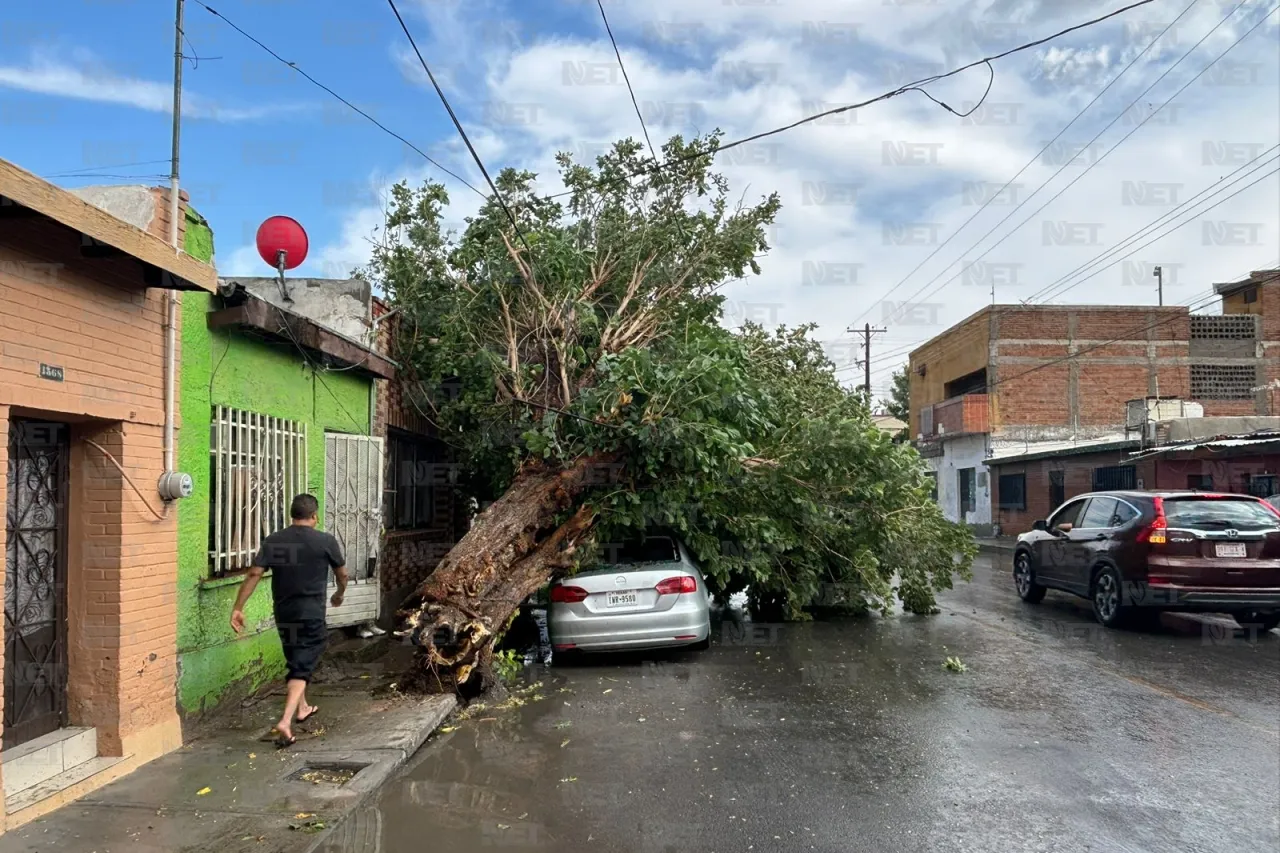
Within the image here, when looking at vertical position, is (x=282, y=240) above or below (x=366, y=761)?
above

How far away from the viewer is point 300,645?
580 cm

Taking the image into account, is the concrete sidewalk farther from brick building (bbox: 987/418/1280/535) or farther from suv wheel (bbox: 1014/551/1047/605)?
brick building (bbox: 987/418/1280/535)

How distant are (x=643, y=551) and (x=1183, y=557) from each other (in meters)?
5.83

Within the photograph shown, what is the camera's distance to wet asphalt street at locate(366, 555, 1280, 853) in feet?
14.3

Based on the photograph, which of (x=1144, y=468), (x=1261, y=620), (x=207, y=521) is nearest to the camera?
(x=207, y=521)

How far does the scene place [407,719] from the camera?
6.19 m

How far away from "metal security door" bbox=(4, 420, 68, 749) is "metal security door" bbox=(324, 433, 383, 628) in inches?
131

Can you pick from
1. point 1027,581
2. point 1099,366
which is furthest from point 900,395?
point 1027,581

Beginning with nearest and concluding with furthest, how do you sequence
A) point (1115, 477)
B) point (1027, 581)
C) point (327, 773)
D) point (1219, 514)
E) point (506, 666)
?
point (327, 773), point (506, 666), point (1219, 514), point (1027, 581), point (1115, 477)

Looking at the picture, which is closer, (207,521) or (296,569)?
(296,569)

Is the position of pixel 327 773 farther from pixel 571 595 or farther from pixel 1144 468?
pixel 1144 468

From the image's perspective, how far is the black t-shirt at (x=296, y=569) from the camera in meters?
5.80

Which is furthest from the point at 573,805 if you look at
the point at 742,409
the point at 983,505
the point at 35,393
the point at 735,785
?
the point at 983,505

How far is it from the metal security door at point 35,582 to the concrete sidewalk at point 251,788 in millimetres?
626
